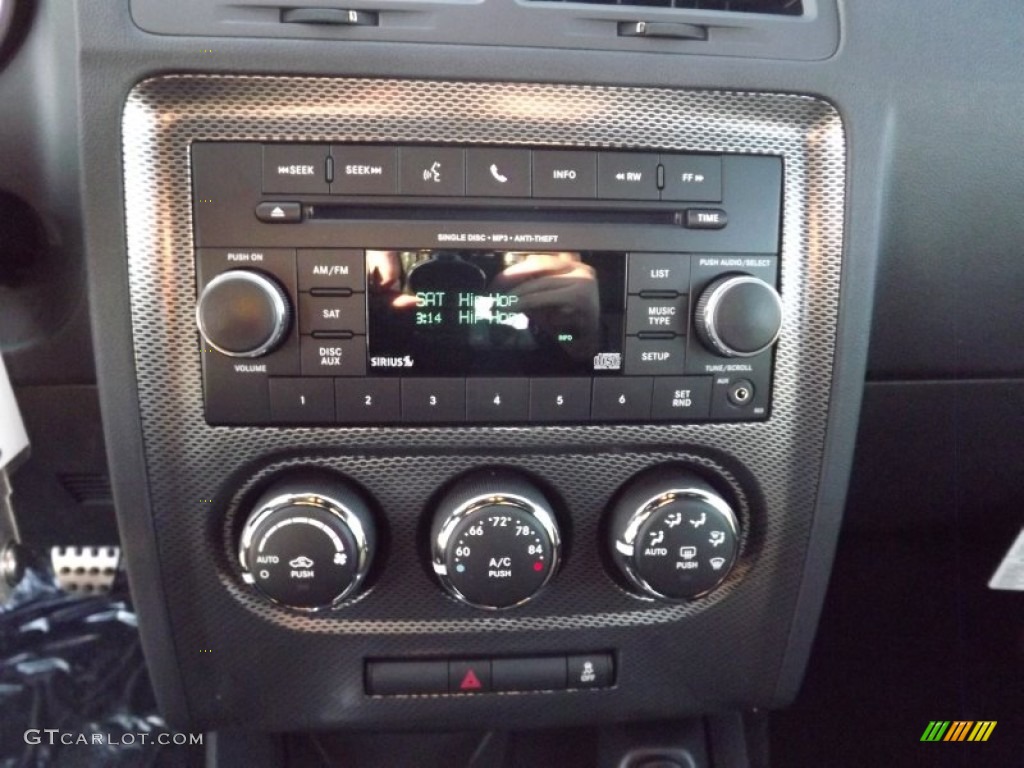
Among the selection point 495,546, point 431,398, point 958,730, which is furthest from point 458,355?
point 958,730

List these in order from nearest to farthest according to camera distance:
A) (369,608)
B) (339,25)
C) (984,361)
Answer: (339,25)
(369,608)
(984,361)

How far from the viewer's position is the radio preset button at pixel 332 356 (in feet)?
2.03

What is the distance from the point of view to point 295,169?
60 cm

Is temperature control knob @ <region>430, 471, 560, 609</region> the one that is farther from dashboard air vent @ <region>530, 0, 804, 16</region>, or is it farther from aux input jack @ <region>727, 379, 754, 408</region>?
dashboard air vent @ <region>530, 0, 804, 16</region>

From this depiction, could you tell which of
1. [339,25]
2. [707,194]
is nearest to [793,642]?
[707,194]

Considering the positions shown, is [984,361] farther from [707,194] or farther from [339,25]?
[339,25]

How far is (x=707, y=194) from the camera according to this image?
633 millimetres

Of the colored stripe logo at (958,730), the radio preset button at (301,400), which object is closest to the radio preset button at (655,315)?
the radio preset button at (301,400)

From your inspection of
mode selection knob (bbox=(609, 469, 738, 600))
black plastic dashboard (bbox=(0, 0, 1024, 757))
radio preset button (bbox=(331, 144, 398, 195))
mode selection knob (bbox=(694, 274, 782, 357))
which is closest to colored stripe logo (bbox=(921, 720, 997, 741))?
black plastic dashboard (bbox=(0, 0, 1024, 757))

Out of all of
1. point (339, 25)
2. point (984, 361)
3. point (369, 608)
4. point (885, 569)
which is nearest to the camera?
point (339, 25)

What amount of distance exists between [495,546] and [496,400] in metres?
0.11

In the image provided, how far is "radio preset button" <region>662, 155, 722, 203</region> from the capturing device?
0.63 m

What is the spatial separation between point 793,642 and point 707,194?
1.27 feet

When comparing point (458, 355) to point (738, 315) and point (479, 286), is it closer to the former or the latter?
point (479, 286)
